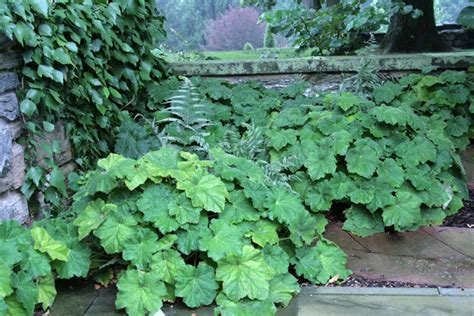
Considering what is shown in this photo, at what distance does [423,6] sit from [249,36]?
2119 centimetres

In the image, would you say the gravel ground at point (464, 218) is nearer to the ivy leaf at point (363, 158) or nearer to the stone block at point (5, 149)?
the ivy leaf at point (363, 158)

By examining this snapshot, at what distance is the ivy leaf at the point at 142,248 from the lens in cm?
232

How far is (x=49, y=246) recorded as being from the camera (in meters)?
2.28

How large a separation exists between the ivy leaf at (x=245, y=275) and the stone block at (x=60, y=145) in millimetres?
1300

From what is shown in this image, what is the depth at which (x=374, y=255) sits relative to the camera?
2865 mm

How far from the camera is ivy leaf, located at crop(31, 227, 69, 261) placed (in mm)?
2252

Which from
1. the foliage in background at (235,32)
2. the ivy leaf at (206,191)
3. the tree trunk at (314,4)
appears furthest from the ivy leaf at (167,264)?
the foliage in background at (235,32)

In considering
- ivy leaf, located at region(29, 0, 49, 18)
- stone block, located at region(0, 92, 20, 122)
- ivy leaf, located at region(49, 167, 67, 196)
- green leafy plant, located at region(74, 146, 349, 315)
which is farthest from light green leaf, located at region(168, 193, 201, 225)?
ivy leaf, located at region(29, 0, 49, 18)

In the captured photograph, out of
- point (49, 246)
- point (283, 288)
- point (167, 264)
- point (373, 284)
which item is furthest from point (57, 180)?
point (373, 284)

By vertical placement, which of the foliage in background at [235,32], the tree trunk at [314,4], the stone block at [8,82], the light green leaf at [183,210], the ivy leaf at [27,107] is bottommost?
the foliage in background at [235,32]

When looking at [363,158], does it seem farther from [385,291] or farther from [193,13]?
[193,13]

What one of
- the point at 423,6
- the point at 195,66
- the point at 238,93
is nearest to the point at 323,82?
the point at 238,93

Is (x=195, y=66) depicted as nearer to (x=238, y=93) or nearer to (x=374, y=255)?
(x=238, y=93)

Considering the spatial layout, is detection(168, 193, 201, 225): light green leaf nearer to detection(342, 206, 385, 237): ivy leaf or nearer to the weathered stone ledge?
detection(342, 206, 385, 237): ivy leaf
